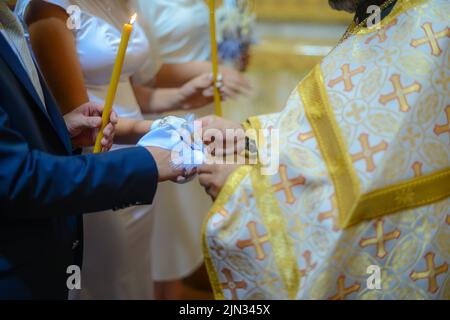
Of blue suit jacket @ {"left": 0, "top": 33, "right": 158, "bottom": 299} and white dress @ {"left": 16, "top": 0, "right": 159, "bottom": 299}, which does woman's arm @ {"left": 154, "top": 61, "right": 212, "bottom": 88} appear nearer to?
white dress @ {"left": 16, "top": 0, "right": 159, "bottom": 299}

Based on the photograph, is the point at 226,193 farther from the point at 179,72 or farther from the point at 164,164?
the point at 179,72

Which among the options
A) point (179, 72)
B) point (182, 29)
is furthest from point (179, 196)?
point (182, 29)

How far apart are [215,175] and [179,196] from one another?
630mm

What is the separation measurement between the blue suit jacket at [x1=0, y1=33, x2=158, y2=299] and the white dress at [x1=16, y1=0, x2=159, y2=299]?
4.5 inches

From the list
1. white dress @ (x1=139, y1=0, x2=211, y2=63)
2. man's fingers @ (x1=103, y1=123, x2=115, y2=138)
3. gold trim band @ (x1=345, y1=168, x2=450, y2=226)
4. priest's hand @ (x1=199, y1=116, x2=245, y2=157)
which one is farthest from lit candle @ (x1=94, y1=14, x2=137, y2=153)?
white dress @ (x1=139, y1=0, x2=211, y2=63)

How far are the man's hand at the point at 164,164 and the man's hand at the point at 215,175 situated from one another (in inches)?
1.3

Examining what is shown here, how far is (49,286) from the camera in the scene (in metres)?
0.90

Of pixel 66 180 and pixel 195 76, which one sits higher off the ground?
pixel 195 76

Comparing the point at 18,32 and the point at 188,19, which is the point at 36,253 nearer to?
the point at 18,32

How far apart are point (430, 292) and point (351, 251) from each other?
14 centimetres

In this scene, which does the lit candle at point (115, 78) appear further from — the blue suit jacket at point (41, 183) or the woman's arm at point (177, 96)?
the woman's arm at point (177, 96)

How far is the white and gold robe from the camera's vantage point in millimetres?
818

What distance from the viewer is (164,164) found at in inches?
33.3
